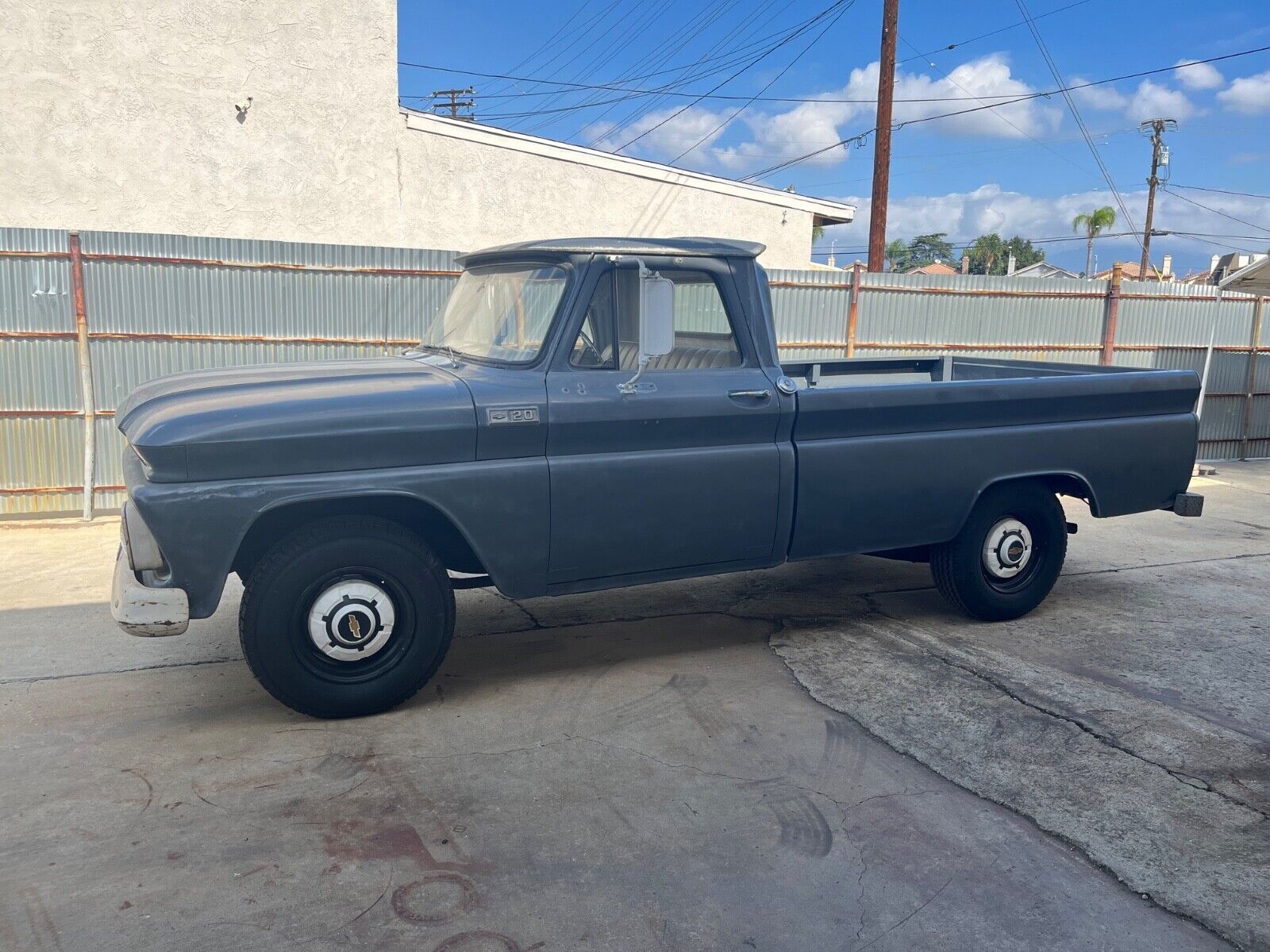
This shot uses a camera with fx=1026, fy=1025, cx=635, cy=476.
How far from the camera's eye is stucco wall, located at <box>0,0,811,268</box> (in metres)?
12.6

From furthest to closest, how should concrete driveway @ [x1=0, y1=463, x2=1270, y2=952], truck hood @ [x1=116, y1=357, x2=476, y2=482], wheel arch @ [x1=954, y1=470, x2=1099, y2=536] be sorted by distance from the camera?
wheel arch @ [x1=954, y1=470, x2=1099, y2=536], truck hood @ [x1=116, y1=357, x2=476, y2=482], concrete driveway @ [x1=0, y1=463, x2=1270, y2=952]

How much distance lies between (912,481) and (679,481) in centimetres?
133

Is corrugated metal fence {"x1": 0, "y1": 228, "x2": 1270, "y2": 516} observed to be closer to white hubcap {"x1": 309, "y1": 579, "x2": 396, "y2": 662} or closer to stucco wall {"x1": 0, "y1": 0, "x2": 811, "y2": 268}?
stucco wall {"x1": 0, "y1": 0, "x2": 811, "y2": 268}

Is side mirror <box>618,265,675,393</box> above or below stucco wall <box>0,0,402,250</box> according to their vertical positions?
below

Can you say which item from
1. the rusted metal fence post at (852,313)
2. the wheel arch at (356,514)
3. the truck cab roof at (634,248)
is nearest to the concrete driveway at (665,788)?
the wheel arch at (356,514)

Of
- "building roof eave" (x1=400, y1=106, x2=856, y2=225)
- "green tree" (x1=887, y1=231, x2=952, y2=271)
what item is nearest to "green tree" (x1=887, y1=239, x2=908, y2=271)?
"green tree" (x1=887, y1=231, x2=952, y2=271)

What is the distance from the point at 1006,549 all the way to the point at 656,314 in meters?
2.63

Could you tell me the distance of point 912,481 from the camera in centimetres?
524

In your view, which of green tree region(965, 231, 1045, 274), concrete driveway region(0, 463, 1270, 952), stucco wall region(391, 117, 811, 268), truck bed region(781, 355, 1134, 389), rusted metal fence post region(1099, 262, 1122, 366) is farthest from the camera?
green tree region(965, 231, 1045, 274)

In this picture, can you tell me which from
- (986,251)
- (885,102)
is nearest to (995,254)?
(986,251)

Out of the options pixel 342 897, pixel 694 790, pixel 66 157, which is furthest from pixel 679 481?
pixel 66 157

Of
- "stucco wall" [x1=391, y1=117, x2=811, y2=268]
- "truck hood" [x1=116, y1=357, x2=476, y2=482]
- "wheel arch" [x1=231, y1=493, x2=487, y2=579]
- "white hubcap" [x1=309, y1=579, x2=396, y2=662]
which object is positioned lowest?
"white hubcap" [x1=309, y1=579, x2=396, y2=662]

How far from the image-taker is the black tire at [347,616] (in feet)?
13.4

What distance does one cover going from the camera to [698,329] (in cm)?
494
